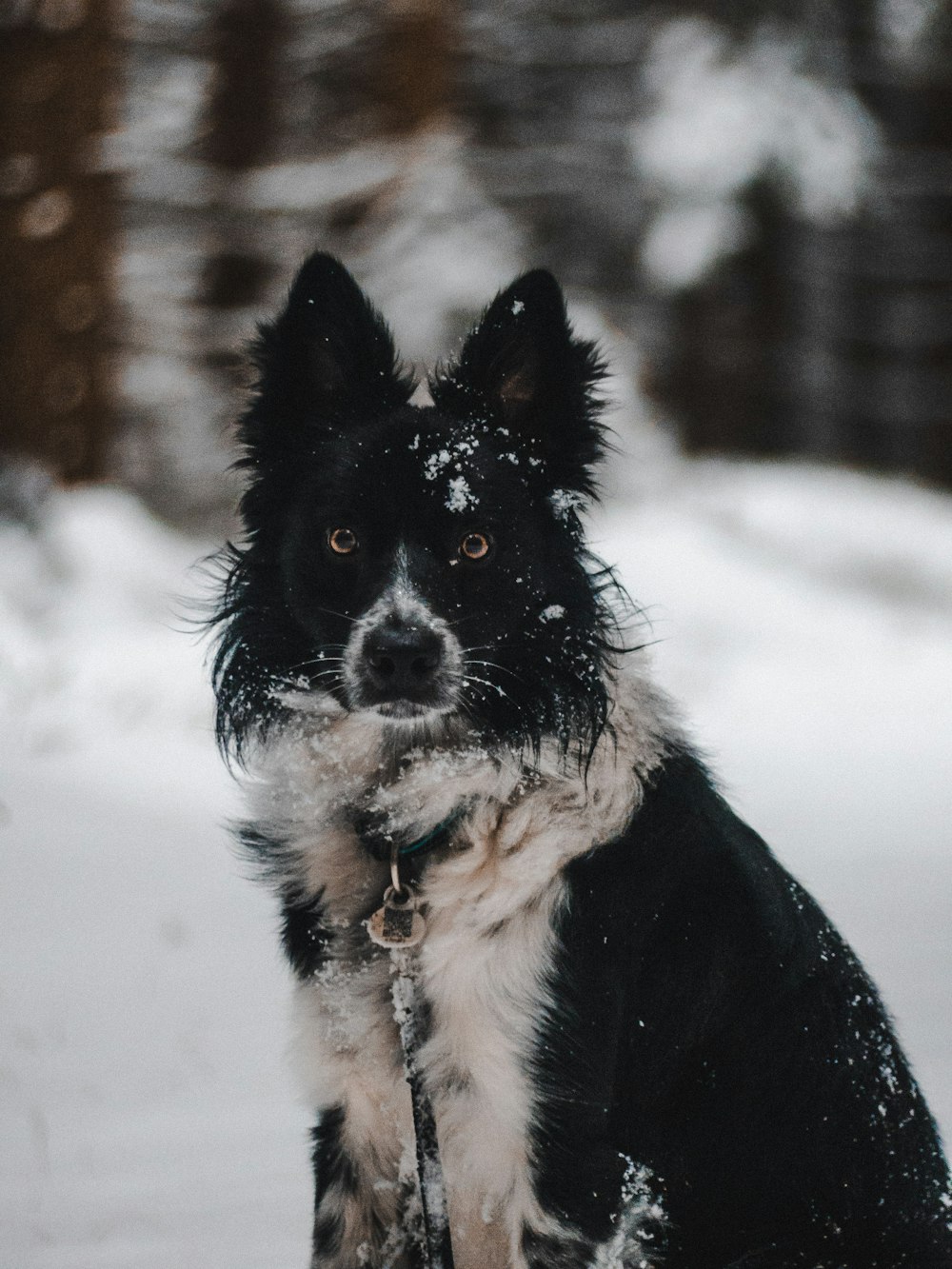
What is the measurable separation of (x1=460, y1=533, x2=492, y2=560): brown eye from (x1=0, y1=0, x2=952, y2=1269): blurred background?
0.44 metres

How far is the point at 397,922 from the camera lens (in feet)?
7.70

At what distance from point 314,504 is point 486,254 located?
1107cm

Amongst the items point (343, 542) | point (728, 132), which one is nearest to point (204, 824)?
point (343, 542)

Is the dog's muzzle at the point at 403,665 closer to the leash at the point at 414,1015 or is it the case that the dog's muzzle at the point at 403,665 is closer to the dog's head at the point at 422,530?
the dog's head at the point at 422,530

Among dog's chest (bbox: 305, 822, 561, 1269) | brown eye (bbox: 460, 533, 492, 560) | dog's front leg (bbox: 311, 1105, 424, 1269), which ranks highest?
brown eye (bbox: 460, 533, 492, 560)

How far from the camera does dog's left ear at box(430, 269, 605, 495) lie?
8.75ft

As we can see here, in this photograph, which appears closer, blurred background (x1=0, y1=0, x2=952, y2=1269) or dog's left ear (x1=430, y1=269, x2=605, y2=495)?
dog's left ear (x1=430, y1=269, x2=605, y2=495)

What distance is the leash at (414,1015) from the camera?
2.15 meters

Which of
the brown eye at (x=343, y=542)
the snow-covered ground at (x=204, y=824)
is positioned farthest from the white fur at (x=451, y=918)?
the snow-covered ground at (x=204, y=824)

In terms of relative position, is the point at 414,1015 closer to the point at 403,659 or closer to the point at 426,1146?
the point at 426,1146

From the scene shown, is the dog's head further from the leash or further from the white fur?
the leash

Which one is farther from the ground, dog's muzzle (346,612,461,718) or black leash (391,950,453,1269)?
dog's muzzle (346,612,461,718)

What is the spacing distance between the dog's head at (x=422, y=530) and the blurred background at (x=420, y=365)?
0.20m

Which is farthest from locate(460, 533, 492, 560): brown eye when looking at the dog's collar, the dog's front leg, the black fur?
the dog's front leg
